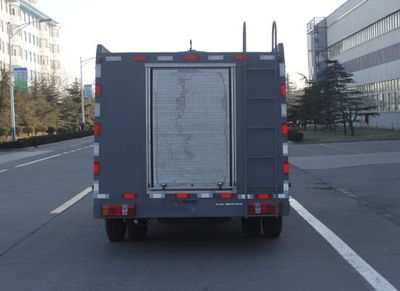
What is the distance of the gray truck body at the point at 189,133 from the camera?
24.9 ft

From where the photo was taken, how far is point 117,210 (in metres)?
7.65

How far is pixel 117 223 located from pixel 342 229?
3482mm

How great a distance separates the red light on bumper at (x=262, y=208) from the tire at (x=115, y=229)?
6.29ft

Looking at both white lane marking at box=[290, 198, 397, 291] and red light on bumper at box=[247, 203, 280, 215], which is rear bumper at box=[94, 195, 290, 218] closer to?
red light on bumper at box=[247, 203, 280, 215]

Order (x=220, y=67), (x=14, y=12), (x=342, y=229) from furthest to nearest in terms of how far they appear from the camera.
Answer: (x=14, y=12)
(x=342, y=229)
(x=220, y=67)

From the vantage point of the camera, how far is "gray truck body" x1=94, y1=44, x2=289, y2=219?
7.59m

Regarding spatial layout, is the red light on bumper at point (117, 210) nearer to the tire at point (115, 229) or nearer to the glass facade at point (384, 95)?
the tire at point (115, 229)

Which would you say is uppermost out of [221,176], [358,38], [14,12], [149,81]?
[14,12]

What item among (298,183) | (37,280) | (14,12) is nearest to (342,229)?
(37,280)

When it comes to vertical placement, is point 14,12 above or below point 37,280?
above

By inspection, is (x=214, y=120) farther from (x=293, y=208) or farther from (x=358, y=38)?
(x=358, y=38)

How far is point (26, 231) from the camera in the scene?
9.92 meters

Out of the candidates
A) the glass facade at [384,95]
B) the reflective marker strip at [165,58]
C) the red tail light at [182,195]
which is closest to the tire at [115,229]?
the red tail light at [182,195]

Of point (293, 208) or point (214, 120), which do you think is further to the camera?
point (293, 208)
